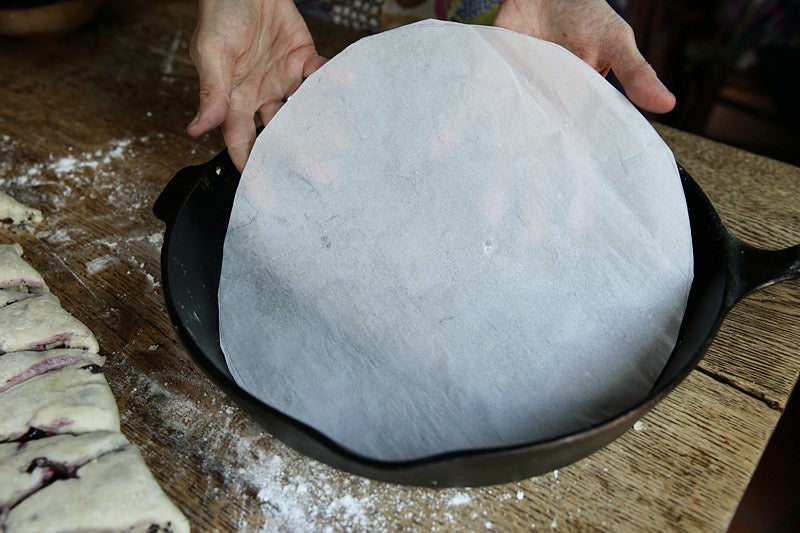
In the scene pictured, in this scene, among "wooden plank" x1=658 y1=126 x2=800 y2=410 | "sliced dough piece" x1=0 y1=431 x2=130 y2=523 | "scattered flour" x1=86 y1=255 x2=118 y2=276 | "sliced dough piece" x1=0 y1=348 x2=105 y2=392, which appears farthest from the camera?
"scattered flour" x1=86 y1=255 x2=118 y2=276

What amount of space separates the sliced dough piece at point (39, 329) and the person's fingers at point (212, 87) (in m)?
0.35

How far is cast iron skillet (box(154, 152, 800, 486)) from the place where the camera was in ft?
2.07

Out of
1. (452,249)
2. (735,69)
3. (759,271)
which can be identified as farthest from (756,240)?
(735,69)

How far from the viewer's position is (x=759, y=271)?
81 cm

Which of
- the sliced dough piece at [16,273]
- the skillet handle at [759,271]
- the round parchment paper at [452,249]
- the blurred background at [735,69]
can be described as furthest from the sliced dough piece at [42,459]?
the blurred background at [735,69]

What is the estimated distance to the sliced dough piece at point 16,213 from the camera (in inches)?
46.7

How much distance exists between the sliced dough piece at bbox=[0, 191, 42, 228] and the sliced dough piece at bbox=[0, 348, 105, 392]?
40 centimetres

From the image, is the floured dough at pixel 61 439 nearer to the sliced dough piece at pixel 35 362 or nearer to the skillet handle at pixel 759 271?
the sliced dough piece at pixel 35 362

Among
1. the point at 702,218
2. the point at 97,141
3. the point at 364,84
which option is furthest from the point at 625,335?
the point at 97,141

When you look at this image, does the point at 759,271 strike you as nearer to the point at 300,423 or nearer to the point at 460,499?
the point at 460,499

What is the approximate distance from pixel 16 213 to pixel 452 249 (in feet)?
2.68

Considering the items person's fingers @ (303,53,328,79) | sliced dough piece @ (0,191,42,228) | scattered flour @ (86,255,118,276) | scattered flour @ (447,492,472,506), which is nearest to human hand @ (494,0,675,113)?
person's fingers @ (303,53,328,79)

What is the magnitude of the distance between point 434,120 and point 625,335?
1.48 feet

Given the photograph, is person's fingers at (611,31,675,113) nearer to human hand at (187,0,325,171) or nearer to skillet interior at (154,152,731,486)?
skillet interior at (154,152,731,486)
